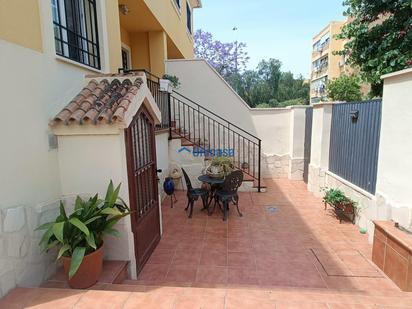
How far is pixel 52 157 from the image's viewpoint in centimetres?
274

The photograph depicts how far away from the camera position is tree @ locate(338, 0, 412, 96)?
608 cm

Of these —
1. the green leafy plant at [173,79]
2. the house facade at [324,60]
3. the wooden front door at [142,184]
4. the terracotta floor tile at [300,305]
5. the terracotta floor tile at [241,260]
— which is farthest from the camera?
the house facade at [324,60]

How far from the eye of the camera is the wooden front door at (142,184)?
3086 mm

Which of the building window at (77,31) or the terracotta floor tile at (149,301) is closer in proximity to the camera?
the terracotta floor tile at (149,301)

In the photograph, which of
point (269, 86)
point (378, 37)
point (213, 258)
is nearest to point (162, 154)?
point (213, 258)

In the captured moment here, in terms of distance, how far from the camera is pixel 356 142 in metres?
4.89

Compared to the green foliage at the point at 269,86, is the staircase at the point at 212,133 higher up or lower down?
lower down

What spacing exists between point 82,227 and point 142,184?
4.56ft

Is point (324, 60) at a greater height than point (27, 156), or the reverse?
point (324, 60)

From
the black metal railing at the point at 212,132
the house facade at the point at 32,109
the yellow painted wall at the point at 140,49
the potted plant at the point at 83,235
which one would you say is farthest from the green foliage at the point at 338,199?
the yellow painted wall at the point at 140,49

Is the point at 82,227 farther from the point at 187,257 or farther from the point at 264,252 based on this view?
the point at 264,252

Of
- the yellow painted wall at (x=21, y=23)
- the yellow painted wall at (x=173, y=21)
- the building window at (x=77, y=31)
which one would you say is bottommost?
the yellow painted wall at (x=21, y=23)

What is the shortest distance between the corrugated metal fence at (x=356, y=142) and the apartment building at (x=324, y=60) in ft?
69.3

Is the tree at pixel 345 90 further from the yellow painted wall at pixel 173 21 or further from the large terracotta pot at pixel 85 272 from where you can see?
the large terracotta pot at pixel 85 272
